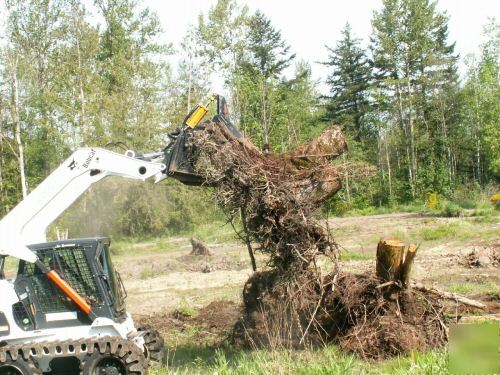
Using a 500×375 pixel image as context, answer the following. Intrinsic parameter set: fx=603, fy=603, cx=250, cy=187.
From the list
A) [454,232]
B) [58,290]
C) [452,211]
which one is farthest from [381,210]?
[58,290]

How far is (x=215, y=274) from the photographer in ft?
59.3

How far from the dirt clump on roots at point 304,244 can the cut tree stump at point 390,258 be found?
19 centimetres

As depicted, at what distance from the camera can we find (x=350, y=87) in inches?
2005

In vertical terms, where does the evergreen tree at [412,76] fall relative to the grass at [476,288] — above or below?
above

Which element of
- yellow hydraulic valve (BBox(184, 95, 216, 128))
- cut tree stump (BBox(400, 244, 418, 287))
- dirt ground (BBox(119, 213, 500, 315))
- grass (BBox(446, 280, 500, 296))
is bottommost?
grass (BBox(446, 280, 500, 296))

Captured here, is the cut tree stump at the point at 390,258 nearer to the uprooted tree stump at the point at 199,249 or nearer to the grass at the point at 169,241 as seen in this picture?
the uprooted tree stump at the point at 199,249

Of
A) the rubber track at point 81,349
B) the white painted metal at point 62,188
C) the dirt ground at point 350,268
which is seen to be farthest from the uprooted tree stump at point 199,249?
the rubber track at point 81,349

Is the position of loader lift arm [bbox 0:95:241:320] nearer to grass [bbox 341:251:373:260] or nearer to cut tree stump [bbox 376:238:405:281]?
cut tree stump [bbox 376:238:405:281]

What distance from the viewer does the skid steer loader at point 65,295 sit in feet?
24.0

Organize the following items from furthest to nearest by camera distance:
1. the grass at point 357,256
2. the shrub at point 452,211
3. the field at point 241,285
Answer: the shrub at point 452,211, the grass at point 357,256, the field at point 241,285

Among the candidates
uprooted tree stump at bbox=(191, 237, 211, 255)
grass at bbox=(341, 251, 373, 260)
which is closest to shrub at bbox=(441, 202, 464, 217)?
grass at bbox=(341, 251, 373, 260)

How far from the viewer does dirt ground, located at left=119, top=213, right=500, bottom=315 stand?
546 inches

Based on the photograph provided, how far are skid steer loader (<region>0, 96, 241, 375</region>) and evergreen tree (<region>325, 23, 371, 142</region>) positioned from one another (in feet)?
142

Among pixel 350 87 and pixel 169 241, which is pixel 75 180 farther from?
pixel 350 87
